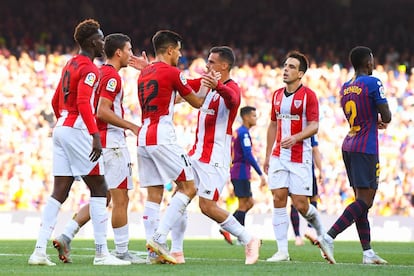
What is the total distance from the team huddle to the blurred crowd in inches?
379

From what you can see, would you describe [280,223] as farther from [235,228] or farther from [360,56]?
[360,56]

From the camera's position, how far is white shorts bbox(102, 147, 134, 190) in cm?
977

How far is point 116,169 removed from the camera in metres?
9.77

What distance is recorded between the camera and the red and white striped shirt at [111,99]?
9664mm

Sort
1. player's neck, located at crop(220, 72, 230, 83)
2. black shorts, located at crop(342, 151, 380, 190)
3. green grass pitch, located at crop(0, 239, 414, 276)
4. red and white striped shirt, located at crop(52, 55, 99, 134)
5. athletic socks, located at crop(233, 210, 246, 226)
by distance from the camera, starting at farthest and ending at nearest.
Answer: athletic socks, located at crop(233, 210, 246, 226)
black shorts, located at crop(342, 151, 380, 190)
player's neck, located at crop(220, 72, 230, 83)
red and white striped shirt, located at crop(52, 55, 99, 134)
green grass pitch, located at crop(0, 239, 414, 276)

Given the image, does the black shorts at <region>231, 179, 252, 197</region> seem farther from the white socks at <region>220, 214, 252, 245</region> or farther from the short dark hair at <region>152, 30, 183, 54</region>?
the short dark hair at <region>152, 30, 183, 54</region>

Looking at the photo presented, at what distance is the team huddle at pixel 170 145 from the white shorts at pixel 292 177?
1 cm

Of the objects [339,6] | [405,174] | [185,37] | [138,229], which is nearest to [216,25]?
[185,37]

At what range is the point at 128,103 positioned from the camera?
73.5 feet

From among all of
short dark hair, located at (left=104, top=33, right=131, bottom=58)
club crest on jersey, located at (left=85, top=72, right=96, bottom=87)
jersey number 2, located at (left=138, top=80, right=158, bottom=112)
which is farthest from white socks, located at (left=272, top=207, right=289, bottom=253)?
club crest on jersey, located at (left=85, top=72, right=96, bottom=87)

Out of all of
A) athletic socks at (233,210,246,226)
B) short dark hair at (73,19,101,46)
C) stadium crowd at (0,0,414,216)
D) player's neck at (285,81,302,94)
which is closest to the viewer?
short dark hair at (73,19,101,46)

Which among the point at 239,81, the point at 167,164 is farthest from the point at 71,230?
the point at 239,81

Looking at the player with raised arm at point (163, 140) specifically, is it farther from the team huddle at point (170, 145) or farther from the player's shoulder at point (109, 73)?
the player's shoulder at point (109, 73)

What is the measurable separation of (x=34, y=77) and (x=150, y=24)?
6.74 meters
